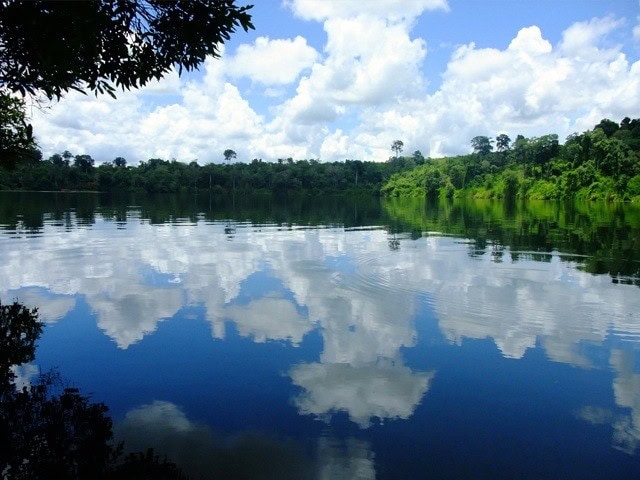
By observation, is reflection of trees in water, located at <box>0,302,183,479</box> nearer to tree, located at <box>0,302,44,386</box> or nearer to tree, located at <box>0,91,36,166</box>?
tree, located at <box>0,302,44,386</box>

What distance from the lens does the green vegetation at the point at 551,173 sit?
102875mm

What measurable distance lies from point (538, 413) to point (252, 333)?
7256 millimetres

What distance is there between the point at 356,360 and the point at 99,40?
30.7 ft

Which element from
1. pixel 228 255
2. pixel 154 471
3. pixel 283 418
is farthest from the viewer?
pixel 228 255

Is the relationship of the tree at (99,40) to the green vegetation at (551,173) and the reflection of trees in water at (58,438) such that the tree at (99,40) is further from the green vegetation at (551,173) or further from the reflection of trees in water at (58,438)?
the green vegetation at (551,173)

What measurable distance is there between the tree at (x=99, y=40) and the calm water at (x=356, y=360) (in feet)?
21.1

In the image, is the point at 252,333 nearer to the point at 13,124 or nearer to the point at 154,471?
the point at 154,471

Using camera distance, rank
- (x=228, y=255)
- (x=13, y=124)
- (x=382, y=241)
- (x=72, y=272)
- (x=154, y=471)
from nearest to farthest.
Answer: (x=154, y=471), (x=13, y=124), (x=72, y=272), (x=228, y=255), (x=382, y=241)

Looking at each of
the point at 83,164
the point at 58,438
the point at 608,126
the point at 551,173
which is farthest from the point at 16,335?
the point at 83,164

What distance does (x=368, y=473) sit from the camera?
6871 mm

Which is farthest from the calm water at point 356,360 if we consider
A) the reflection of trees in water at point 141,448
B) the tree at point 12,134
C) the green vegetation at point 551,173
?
the green vegetation at point 551,173

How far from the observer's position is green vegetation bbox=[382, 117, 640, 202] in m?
103

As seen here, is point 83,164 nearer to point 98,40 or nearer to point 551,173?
point 551,173

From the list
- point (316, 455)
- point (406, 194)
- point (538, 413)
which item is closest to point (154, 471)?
point (316, 455)
